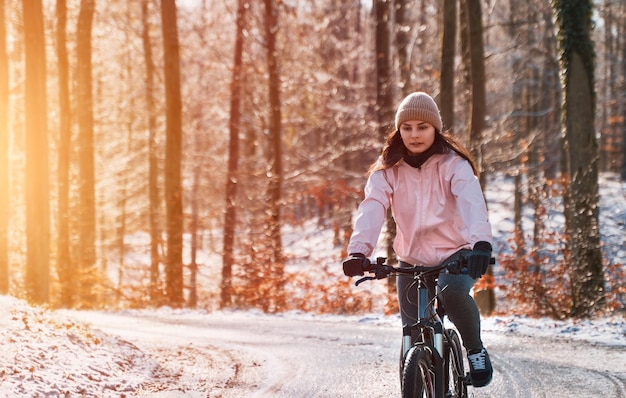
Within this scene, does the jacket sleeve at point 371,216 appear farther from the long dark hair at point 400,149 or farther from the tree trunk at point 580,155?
the tree trunk at point 580,155

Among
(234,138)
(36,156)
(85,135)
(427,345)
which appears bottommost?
(427,345)

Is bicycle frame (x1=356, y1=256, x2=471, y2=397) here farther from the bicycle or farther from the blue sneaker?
the blue sneaker

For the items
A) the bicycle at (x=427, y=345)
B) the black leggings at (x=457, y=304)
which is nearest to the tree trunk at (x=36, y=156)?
the black leggings at (x=457, y=304)

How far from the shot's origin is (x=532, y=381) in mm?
7035

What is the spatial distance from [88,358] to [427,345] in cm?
454

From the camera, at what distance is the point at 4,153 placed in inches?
709

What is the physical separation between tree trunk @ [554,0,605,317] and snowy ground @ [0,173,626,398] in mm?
2354

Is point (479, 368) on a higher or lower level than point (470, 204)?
lower

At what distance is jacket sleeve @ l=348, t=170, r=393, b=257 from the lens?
179 inches

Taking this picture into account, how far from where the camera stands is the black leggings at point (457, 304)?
14.7ft

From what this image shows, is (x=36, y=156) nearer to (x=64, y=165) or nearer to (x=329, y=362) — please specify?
(x=64, y=165)

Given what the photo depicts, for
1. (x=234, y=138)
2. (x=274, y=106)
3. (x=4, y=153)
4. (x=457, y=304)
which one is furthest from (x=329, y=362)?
→ (x=234, y=138)

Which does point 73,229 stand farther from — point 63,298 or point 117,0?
point 117,0

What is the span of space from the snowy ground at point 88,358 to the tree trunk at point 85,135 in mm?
13907
